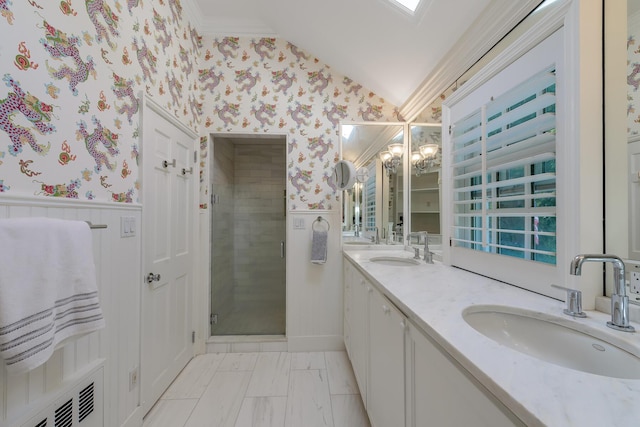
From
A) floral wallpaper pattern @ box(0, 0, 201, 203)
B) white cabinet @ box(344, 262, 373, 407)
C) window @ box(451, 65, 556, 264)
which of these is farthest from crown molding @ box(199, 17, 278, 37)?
white cabinet @ box(344, 262, 373, 407)

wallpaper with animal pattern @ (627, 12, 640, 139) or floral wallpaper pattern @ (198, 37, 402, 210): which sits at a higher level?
floral wallpaper pattern @ (198, 37, 402, 210)

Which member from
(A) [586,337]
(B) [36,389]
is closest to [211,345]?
(B) [36,389]

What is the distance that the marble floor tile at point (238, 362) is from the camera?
79.6 inches

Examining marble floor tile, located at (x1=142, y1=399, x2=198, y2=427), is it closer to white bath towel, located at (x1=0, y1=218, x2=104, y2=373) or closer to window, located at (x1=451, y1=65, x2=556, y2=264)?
white bath towel, located at (x1=0, y1=218, x2=104, y2=373)

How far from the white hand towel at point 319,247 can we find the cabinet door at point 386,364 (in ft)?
3.00

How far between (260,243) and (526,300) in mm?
2930

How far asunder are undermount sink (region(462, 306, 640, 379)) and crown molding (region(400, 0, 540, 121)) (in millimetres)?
1219

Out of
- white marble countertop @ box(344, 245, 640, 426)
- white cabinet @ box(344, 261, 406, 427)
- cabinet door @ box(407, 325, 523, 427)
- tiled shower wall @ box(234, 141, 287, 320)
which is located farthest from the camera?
tiled shower wall @ box(234, 141, 287, 320)

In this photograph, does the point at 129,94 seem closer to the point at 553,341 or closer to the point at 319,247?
the point at 319,247

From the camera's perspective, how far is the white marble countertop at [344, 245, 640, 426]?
0.40 metres

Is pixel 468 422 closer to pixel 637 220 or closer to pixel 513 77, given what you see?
pixel 637 220

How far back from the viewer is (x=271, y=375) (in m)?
1.93

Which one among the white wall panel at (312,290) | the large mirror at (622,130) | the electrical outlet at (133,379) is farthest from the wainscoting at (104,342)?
the large mirror at (622,130)

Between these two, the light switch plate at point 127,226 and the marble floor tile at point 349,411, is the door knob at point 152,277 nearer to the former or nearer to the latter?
the light switch plate at point 127,226
